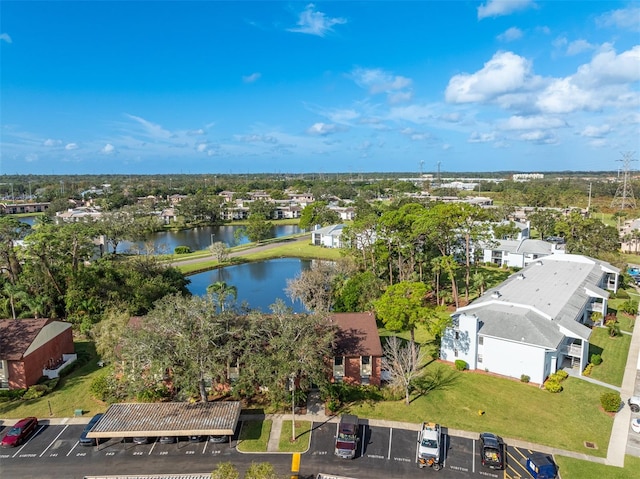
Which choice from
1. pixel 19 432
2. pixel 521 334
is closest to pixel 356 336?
pixel 521 334

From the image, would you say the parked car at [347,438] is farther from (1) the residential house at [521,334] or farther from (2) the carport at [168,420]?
(1) the residential house at [521,334]

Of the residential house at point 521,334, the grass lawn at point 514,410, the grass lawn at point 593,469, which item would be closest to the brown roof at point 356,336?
the grass lawn at point 514,410

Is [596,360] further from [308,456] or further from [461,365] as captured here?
[308,456]

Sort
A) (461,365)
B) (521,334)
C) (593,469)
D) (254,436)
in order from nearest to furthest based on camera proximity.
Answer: (593,469) < (254,436) < (521,334) < (461,365)

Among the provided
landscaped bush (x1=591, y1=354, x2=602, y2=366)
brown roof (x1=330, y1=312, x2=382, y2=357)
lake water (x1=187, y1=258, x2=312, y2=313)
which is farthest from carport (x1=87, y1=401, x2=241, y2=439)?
landscaped bush (x1=591, y1=354, x2=602, y2=366)

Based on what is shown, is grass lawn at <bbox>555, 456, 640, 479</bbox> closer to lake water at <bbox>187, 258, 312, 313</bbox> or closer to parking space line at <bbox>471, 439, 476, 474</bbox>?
parking space line at <bbox>471, 439, 476, 474</bbox>
